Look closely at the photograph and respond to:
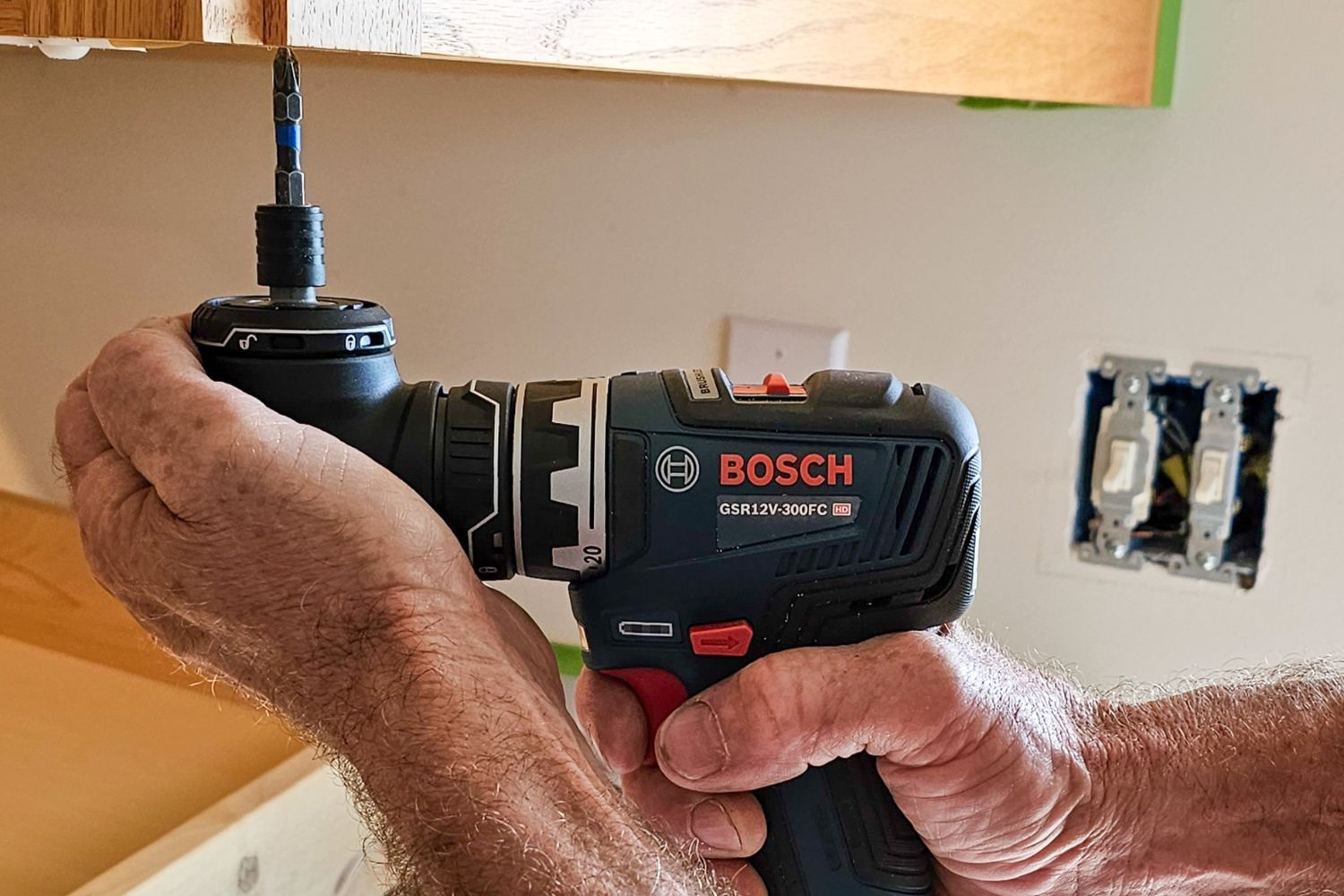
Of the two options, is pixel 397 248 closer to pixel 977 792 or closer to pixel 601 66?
pixel 601 66

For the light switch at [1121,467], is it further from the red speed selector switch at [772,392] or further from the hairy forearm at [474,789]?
the hairy forearm at [474,789]

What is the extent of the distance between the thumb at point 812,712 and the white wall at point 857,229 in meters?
0.42

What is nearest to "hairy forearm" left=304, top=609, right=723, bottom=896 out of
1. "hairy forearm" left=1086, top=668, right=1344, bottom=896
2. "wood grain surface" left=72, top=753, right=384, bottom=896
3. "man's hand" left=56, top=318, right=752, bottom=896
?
"man's hand" left=56, top=318, right=752, bottom=896

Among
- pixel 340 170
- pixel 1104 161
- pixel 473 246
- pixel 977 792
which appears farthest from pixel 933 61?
pixel 340 170

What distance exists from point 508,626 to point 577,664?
0.64m

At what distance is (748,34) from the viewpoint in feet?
2.15

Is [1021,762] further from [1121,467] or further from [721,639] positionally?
[1121,467]

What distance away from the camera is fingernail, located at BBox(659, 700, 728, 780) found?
62 centimetres

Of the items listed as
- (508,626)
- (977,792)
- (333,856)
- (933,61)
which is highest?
(933,61)

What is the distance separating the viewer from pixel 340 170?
1212 millimetres

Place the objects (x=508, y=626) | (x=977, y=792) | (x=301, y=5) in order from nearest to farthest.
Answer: (x=301, y=5), (x=508, y=626), (x=977, y=792)

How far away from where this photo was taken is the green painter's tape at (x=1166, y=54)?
2.93 ft

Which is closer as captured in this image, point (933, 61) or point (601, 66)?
point (601, 66)

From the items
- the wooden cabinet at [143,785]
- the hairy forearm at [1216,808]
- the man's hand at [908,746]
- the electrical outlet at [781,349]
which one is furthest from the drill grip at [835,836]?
the electrical outlet at [781,349]
